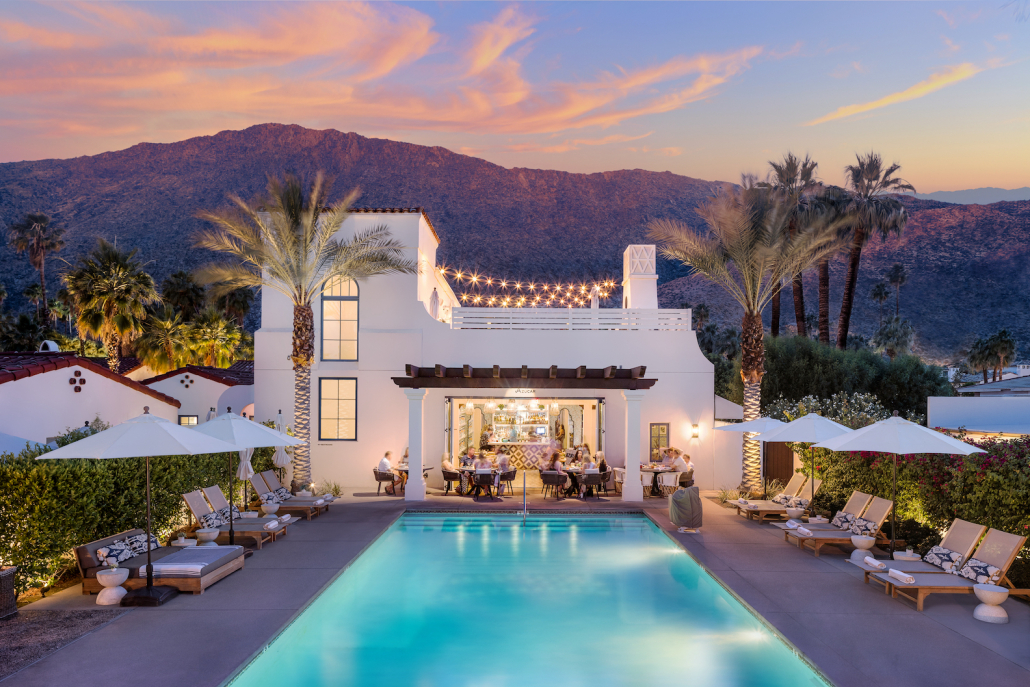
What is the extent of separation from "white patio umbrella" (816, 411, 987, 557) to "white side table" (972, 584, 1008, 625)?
60.8 inches

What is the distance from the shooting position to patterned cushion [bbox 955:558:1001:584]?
7.49 meters

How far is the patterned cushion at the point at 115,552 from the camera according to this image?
8.17 m

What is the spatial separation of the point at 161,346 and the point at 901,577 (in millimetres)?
31723

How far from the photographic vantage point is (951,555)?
27.1 feet

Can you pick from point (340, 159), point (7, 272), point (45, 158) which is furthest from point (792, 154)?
point (45, 158)

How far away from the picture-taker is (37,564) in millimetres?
7871

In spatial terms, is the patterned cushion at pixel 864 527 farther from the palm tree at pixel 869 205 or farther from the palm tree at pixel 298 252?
the palm tree at pixel 869 205

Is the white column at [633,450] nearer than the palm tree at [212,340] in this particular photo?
Yes

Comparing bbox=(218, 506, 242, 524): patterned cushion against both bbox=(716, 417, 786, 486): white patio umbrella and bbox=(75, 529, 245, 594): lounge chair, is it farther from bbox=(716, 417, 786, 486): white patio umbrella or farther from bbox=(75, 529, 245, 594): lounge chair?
bbox=(716, 417, 786, 486): white patio umbrella

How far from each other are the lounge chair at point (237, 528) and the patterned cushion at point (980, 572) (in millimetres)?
10666

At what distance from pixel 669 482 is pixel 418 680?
11595 mm

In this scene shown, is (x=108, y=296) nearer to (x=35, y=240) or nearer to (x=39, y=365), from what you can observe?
(x=39, y=365)

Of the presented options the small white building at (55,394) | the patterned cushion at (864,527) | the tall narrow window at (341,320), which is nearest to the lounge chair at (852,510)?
the patterned cushion at (864,527)

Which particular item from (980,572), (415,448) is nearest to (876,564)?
(980,572)
